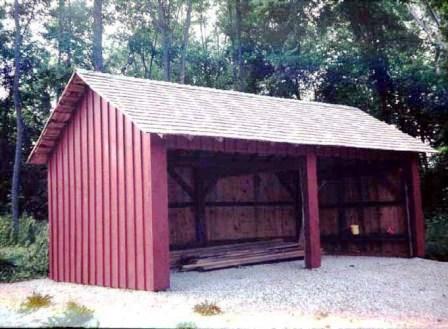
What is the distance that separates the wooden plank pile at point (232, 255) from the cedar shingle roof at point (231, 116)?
343 cm

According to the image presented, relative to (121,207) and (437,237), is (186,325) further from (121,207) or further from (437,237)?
(437,237)

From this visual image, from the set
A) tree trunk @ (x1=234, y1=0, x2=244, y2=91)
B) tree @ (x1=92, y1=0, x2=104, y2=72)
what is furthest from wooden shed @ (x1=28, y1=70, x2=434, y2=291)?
tree @ (x1=92, y1=0, x2=104, y2=72)

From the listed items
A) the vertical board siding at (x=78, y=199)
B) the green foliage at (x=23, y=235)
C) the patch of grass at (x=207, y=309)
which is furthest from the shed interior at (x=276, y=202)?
the patch of grass at (x=207, y=309)

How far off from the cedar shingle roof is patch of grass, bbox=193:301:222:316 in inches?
125

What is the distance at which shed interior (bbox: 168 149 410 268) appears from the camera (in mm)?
14016

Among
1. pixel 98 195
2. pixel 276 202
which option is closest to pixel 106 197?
pixel 98 195

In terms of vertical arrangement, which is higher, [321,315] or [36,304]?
[36,304]

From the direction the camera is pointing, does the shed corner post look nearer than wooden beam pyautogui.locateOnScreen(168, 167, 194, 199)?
Yes

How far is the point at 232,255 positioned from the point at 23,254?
5.95 m

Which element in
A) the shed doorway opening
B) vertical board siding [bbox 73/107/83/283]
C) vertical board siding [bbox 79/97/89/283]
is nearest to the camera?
vertical board siding [bbox 79/97/89/283]

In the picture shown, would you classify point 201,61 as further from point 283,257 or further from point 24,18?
point 283,257

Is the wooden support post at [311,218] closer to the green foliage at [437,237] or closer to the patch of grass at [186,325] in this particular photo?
the green foliage at [437,237]

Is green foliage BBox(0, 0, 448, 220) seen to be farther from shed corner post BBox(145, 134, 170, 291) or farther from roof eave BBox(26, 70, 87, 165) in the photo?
shed corner post BBox(145, 134, 170, 291)

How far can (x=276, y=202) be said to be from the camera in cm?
1659
